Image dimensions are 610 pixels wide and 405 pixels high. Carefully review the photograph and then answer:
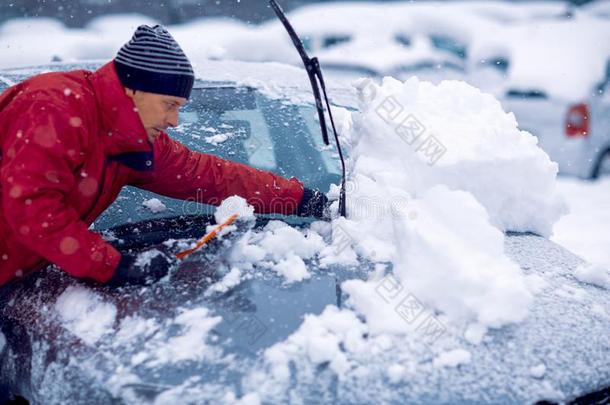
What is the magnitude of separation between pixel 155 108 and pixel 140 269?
1.63 ft

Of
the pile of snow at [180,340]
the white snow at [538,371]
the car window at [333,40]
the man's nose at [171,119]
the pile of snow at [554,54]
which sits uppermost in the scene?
the man's nose at [171,119]

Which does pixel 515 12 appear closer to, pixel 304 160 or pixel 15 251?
pixel 304 160

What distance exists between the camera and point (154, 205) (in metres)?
2.22

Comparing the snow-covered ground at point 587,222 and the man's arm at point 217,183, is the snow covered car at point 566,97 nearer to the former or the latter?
the snow-covered ground at point 587,222

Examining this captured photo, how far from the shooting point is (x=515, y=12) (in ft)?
40.2

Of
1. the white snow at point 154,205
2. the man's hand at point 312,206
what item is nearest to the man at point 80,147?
the white snow at point 154,205

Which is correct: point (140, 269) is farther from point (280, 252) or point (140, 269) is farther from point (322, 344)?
point (322, 344)

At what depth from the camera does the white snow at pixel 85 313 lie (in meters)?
1.55

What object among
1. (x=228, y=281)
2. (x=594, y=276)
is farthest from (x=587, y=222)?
(x=228, y=281)

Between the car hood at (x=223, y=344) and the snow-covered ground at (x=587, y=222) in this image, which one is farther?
the snow-covered ground at (x=587, y=222)

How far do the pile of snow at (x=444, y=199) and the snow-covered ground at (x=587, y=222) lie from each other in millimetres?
→ 1403

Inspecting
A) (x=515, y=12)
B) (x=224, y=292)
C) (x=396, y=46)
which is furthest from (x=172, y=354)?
(x=515, y=12)

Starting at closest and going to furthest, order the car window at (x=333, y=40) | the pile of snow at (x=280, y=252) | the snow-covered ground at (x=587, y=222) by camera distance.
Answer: the pile of snow at (x=280, y=252), the snow-covered ground at (x=587, y=222), the car window at (x=333, y=40)

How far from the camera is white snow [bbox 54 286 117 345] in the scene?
5.10ft
